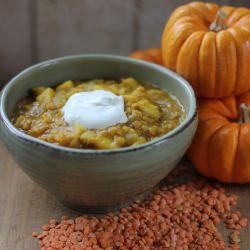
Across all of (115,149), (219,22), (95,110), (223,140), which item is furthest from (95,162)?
(219,22)

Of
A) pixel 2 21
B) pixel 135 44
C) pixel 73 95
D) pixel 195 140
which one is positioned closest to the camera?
pixel 73 95

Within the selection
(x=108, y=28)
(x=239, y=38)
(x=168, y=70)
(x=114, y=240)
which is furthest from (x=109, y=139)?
(x=108, y=28)

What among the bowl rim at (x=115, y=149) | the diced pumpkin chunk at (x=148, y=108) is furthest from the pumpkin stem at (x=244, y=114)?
the diced pumpkin chunk at (x=148, y=108)

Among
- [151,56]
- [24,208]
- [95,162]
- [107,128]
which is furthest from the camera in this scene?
[151,56]

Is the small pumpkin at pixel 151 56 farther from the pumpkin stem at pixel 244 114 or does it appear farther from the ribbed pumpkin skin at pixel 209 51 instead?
the pumpkin stem at pixel 244 114

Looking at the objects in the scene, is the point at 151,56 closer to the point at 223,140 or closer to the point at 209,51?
the point at 209,51

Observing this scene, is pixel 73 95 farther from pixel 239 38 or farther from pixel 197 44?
pixel 239 38
